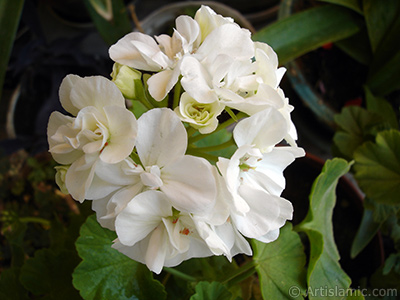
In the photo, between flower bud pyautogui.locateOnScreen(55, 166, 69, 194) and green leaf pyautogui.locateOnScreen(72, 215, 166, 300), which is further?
green leaf pyautogui.locateOnScreen(72, 215, 166, 300)

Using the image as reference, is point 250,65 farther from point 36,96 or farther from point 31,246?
point 36,96

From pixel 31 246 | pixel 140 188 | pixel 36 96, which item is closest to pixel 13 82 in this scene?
pixel 36 96

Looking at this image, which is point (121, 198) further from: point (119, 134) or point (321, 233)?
point (321, 233)

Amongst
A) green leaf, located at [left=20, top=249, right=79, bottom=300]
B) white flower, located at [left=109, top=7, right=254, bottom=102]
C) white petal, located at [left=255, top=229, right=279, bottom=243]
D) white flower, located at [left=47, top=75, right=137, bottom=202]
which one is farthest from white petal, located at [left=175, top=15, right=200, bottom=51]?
Answer: green leaf, located at [left=20, top=249, right=79, bottom=300]

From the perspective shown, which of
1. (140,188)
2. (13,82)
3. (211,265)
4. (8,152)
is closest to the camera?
(140,188)

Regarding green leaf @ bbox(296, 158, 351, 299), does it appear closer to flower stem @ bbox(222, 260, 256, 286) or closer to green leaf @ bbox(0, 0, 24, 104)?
flower stem @ bbox(222, 260, 256, 286)

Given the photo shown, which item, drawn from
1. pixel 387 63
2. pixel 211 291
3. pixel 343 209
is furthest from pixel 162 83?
pixel 387 63

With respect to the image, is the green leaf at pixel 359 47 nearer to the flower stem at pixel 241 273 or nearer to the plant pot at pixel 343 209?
the plant pot at pixel 343 209
